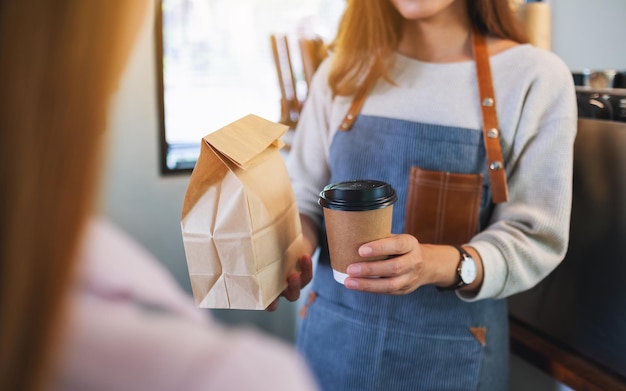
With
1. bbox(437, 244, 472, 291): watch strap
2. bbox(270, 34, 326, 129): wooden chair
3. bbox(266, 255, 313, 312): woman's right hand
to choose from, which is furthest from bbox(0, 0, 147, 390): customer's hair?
bbox(270, 34, 326, 129): wooden chair

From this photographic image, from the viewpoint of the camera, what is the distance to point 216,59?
97.4 inches

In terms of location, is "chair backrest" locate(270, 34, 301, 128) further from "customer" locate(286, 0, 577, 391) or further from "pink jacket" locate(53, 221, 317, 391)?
"pink jacket" locate(53, 221, 317, 391)

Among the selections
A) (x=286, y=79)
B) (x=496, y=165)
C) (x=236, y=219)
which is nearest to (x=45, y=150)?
(x=236, y=219)

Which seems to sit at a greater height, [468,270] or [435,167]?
[435,167]

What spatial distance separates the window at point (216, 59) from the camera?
94.1 inches

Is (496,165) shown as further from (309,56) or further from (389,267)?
(309,56)

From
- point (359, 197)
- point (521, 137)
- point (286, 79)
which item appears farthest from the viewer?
point (286, 79)

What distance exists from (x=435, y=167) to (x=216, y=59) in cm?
166

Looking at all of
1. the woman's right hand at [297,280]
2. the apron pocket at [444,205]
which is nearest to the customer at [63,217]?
the woman's right hand at [297,280]

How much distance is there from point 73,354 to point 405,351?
0.87m

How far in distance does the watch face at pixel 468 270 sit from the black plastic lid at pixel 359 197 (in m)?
0.25

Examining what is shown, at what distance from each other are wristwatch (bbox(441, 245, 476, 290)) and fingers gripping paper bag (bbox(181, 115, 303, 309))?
0.31 metres

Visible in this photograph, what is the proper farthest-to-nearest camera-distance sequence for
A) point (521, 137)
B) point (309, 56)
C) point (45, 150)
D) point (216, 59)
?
point (216, 59) < point (309, 56) < point (521, 137) < point (45, 150)

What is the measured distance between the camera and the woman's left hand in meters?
0.78
